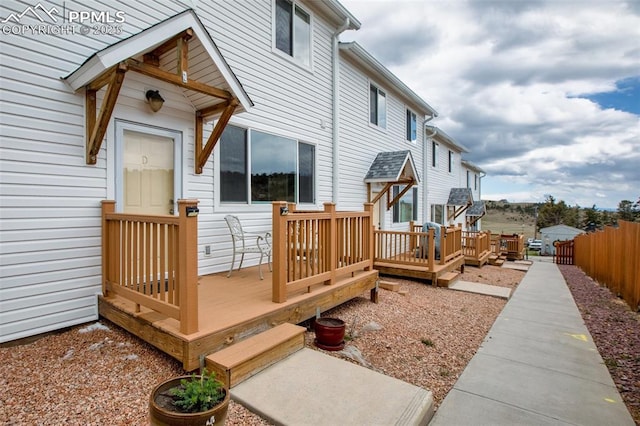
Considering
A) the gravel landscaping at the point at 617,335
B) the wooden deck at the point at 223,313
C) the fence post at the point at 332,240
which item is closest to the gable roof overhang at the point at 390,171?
the wooden deck at the point at 223,313

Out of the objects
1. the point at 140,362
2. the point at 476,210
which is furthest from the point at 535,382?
the point at 476,210

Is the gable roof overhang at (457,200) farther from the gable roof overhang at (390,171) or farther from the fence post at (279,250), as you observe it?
the fence post at (279,250)

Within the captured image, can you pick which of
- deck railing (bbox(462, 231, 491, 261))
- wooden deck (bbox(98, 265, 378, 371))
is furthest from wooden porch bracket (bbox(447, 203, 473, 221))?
wooden deck (bbox(98, 265, 378, 371))

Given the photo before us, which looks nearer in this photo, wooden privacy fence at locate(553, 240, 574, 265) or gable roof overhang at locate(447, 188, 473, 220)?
wooden privacy fence at locate(553, 240, 574, 265)

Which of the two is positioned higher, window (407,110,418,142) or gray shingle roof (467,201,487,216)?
window (407,110,418,142)

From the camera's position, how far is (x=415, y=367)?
11.0 feet

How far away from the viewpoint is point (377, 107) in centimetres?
1004

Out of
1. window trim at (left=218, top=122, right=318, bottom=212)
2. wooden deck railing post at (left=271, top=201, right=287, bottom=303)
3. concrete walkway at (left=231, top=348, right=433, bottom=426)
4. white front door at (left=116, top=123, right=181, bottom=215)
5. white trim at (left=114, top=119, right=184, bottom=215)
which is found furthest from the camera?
window trim at (left=218, top=122, right=318, bottom=212)

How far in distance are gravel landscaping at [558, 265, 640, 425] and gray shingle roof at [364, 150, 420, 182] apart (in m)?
4.94

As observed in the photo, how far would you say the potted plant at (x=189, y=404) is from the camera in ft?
5.76

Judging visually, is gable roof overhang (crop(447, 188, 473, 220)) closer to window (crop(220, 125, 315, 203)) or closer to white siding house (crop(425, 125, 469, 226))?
white siding house (crop(425, 125, 469, 226))

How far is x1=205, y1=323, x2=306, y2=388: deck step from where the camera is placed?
2531 mm

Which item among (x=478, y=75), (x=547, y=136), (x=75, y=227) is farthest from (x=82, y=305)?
(x=547, y=136)

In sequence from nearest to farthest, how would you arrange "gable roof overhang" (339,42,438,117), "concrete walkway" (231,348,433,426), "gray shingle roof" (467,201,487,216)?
"concrete walkway" (231,348,433,426) < "gable roof overhang" (339,42,438,117) < "gray shingle roof" (467,201,487,216)
